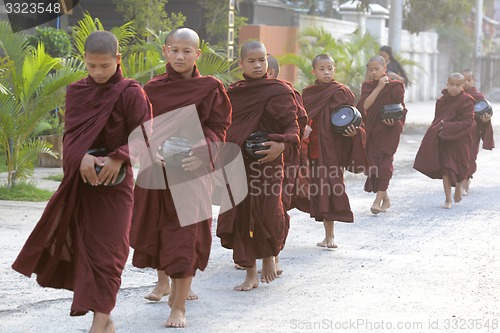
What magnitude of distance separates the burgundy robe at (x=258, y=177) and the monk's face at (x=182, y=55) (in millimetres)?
1004

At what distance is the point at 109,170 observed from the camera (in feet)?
19.4

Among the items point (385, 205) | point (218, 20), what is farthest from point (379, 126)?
point (218, 20)

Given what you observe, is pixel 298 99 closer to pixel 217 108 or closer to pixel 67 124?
pixel 217 108

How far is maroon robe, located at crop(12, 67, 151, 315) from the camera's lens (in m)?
5.98

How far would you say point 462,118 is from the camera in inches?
512

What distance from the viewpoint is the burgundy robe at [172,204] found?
6672mm

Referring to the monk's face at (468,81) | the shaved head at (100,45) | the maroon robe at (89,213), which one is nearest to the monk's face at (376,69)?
the monk's face at (468,81)

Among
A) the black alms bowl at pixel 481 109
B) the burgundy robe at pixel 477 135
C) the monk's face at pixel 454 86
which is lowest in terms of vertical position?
the burgundy robe at pixel 477 135

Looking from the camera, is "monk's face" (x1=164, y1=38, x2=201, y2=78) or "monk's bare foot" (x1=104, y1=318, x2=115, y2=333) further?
"monk's face" (x1=164, y1=38, x2=201, y2=78)

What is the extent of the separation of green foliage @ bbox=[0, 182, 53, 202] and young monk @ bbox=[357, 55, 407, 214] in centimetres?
345

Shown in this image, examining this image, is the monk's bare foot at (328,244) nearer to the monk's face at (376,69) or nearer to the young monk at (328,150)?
the young monk at (328,150)

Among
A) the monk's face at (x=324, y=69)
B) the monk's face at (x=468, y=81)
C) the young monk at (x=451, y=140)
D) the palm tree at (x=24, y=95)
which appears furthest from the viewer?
the monk's face at (x=468, y=81)

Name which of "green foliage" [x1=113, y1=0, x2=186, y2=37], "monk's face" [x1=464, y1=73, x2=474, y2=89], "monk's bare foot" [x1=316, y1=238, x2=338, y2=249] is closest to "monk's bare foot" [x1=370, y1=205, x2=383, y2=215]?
"monk's bare foot" [x1=316, y1=238, x2=338, y2=249]

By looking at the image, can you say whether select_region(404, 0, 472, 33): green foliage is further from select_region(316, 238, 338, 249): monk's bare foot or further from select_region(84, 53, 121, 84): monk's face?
select_region(84, 53, 121, 84): monk's face
